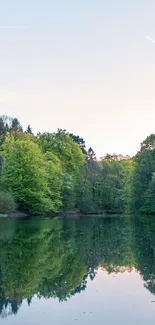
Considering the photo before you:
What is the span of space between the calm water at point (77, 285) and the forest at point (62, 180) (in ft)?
128

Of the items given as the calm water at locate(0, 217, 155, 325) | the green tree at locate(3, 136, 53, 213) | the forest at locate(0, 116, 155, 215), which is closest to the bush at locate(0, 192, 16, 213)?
the forest at locate(0, 116, 155, 215)

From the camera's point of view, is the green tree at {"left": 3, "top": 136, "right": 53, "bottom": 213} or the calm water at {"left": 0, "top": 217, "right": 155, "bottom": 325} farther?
the green tree at {"left": 3, "top": 136, "right": 53, "bottom": 213}

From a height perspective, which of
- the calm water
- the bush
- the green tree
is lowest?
the calm water

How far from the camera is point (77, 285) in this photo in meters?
13.7

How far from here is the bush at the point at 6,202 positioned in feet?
192

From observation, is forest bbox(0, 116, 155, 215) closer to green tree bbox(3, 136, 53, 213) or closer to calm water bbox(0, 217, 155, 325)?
green tree bbox(3, 136, 53, 213)

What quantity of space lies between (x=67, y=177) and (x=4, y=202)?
20.2 m

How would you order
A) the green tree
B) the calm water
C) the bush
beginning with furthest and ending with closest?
the green tree < the bush < the calm water

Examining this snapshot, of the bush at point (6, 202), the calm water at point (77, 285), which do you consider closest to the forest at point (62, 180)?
the bush at point (6, 202)

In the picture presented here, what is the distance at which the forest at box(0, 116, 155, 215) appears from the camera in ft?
218

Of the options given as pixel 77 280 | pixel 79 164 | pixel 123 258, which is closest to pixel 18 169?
pixel 79 164

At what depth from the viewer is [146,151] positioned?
233ft

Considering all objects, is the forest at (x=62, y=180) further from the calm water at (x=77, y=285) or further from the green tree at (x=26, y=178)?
the calm water at (x=77, y=285)

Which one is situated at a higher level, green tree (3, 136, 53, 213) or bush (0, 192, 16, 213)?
green tree (3, 136, 53, 213)
